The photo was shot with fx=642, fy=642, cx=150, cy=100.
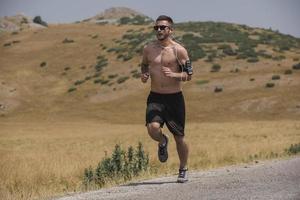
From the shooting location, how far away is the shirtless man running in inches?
328

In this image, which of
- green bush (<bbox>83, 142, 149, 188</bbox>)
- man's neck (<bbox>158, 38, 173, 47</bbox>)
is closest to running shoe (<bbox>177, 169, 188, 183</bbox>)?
green bush (<bbox>83, 142, 149, 188</bbox>)

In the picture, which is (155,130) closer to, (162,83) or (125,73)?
(162,83)

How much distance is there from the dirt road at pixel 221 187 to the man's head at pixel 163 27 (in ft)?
6.30

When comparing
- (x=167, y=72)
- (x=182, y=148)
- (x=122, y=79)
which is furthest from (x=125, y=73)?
(x=167, y=72)

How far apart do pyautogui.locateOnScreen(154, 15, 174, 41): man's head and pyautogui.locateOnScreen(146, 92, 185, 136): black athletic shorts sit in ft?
2.52

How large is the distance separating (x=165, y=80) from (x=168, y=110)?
1.31ft

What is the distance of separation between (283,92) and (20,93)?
27.3 meters

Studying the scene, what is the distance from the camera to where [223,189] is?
7.59 meters

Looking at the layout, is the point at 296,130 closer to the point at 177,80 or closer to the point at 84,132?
the point at 84,132

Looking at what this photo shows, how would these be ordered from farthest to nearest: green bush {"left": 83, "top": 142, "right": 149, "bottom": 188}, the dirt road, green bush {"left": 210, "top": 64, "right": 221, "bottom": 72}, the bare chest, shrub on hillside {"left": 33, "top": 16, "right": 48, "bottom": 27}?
shrub on hillside {"left": 33, "top": 16, "right": 48, "bottom": 27}
green bush {"left": 210, "top": 64, "right": 221, "bottom": 72}
green bush {"left": 83, "top": 142, "right": 149, "bottom": 188}
the bare chest
the dirt road

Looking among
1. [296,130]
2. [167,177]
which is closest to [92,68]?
[296,130]

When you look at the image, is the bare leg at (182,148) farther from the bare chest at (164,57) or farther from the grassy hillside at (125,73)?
the grassy hillside at (125,73)

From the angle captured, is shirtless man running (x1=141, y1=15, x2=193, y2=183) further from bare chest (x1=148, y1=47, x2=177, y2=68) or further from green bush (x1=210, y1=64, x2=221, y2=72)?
green bush (x1=210, y1=64, x2=221, y2=72)

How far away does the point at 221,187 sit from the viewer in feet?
25.4
